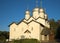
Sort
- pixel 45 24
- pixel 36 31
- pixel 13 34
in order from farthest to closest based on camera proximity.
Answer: pixel 45 24 < pixel 13 34 < pixel 36 31

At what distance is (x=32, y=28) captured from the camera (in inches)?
2254

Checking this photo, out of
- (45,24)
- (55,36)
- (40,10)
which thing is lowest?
→ (55,36)

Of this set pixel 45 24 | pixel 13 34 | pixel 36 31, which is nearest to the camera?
pixel 36 31

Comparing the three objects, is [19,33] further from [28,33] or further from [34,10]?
[34,10]

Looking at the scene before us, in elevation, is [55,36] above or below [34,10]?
below

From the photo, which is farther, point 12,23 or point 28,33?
point 12,23

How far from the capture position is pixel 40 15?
209 ft

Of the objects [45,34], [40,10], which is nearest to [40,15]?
[40,10]

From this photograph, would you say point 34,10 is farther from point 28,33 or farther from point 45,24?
point 28,33

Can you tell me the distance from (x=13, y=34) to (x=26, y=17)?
8576mm

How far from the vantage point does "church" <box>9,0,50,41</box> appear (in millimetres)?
56562

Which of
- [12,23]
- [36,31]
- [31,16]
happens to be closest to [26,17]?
[31,16]

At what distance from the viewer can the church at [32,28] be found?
56.6 meters

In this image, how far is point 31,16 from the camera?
65.6 meters
